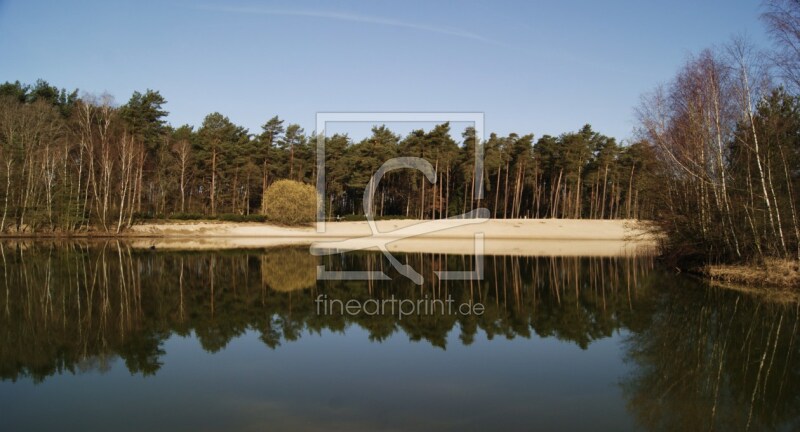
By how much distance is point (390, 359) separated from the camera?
30.6ft

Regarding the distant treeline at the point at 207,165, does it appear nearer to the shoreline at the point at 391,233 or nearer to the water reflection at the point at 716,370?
the shoreline at the point at 391,233

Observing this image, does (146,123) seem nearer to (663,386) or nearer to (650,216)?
(650,216)

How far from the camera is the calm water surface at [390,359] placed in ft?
21.6

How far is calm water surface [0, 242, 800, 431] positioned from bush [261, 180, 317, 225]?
109 feet

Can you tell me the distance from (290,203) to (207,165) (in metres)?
16.1

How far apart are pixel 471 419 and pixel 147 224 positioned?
158 ft

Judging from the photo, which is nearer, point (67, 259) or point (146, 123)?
point (67, 259)

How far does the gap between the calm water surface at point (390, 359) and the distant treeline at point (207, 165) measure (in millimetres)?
32382

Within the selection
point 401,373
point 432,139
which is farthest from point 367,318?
point 432,139

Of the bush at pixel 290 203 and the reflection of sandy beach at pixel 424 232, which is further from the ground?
the bush at pixel 290 203

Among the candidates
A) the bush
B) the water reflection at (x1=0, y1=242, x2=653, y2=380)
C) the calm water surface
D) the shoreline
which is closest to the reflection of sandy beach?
the shoreline

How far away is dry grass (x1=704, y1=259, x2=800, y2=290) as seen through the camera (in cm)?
1754

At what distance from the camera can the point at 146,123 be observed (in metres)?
59.3

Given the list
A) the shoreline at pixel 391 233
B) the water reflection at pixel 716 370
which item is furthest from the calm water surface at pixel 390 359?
the shoreline at pixel 391 233
